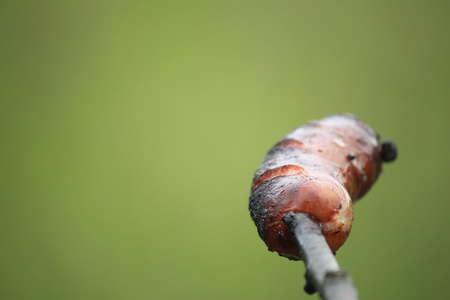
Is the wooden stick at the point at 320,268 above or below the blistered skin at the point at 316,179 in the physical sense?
below

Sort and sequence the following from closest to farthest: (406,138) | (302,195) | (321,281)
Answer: (321,281) → (302,195) → (406,138)

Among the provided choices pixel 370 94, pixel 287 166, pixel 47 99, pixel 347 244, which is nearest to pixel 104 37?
pixel 47 99

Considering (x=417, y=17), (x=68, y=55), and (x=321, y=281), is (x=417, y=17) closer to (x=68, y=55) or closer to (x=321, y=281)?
(x=68, y=55)

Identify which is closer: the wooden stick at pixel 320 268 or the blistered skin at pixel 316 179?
the wooden stick at pixel 320 268

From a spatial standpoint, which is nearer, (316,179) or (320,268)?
(320,268)
